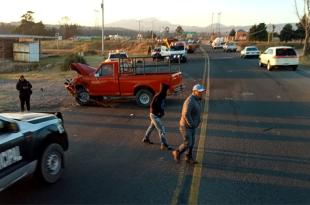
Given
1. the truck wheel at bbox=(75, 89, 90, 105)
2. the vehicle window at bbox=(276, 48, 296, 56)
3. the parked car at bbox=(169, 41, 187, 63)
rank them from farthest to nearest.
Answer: the parked car at bbox=(169, 41, 187, 63)
the vehicle window at bbox=(276, 48, 296, 56)
the truck wheel at bbox=(75, 89, 90, 105)

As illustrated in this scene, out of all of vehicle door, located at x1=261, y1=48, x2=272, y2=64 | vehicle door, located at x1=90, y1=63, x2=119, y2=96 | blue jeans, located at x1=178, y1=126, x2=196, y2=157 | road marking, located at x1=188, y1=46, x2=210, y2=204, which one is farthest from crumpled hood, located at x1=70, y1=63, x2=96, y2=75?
vehicle door, located at x1=261, y1=48, x2=272, y2=64

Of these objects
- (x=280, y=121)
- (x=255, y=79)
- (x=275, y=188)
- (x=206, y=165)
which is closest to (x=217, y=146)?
(x=206, y=165)

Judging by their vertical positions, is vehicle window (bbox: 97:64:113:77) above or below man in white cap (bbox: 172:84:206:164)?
above

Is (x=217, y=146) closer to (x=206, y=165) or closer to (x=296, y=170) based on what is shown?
(x=206, y=165)

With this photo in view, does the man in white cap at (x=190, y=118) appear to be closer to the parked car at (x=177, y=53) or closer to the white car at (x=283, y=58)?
the white car at (x=283, y=58)

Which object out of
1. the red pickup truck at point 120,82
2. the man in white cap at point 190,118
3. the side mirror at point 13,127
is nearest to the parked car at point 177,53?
the red pickup truck at point 120,82

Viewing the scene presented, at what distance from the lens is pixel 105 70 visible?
17.6 meters

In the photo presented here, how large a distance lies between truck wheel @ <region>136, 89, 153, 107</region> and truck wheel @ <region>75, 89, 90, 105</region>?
92.9 inches

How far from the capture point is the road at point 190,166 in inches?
275

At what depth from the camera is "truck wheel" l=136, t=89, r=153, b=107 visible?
1681cm

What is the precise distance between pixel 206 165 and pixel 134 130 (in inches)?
160

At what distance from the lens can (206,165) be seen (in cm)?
864

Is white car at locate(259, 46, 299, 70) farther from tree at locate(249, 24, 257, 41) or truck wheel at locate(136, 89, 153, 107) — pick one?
tree at locate(249, 24, 257, 41)

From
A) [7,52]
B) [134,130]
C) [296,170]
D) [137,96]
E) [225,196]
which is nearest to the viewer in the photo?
[225,196]
